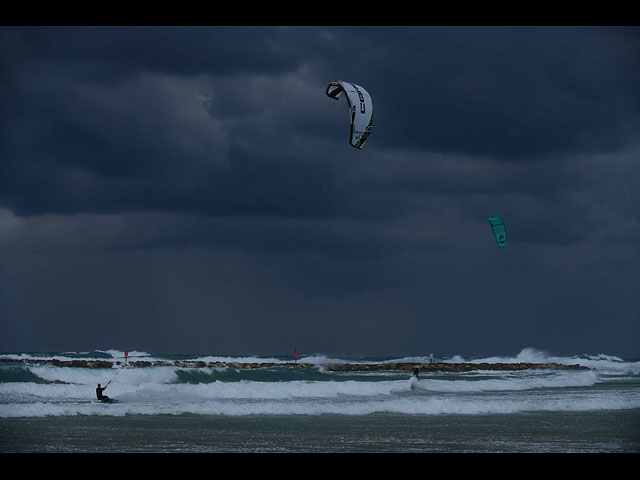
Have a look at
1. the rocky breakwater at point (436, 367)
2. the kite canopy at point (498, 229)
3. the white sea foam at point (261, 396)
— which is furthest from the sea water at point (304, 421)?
the rocky breakwater at point (436, 367)

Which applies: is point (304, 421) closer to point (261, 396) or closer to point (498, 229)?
point (261, 396)

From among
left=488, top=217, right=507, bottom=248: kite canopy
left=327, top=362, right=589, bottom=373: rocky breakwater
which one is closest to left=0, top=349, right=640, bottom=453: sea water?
left=488, top=217, right=507, bottom=248: kite canopy

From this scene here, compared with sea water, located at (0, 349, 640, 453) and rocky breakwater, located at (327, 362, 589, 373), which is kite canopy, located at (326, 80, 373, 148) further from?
rocky breakwater, located at (327, 362, 589, 373)

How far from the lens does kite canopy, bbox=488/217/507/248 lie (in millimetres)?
23766

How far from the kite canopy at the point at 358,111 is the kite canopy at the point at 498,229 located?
7307 mm

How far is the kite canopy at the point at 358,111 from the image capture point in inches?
706

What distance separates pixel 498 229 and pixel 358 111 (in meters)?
8.14

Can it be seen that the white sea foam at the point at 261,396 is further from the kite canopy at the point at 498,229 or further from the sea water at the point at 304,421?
the kite canopy at the point at 498,229

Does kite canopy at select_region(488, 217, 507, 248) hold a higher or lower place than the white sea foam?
higher

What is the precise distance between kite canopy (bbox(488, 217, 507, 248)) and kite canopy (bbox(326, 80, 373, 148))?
7307 millimetres
